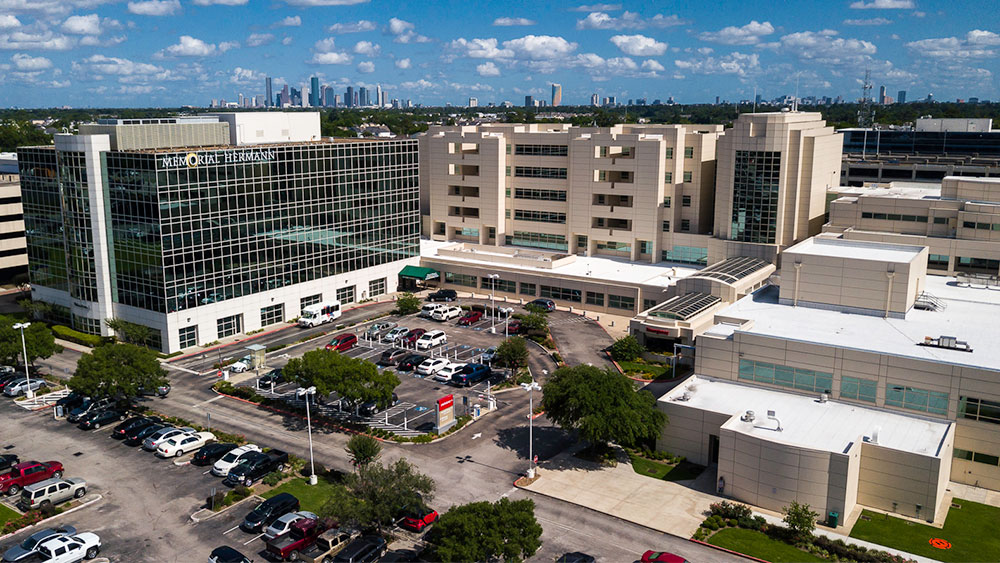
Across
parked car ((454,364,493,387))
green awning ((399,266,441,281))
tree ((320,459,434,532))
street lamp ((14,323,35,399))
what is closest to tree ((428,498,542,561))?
tree ((320,459,434,532))

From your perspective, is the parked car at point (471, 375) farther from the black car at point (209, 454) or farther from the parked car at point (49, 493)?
the parked car at point (49, 493)

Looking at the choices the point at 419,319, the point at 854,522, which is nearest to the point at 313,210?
the point at 419,319

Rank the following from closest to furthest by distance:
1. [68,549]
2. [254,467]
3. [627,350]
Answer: [68,549]
[254,467]
[627,350]

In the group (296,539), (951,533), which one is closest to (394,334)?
(296,539)

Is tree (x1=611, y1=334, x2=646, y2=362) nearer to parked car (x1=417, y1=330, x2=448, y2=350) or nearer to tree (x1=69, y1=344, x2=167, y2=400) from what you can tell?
parked car (x1=417, y1=330, x2=448, y2=350)

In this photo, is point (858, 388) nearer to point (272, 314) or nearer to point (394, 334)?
point (394, 334)

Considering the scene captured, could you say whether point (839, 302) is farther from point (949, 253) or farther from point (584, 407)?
point (584, 407)
